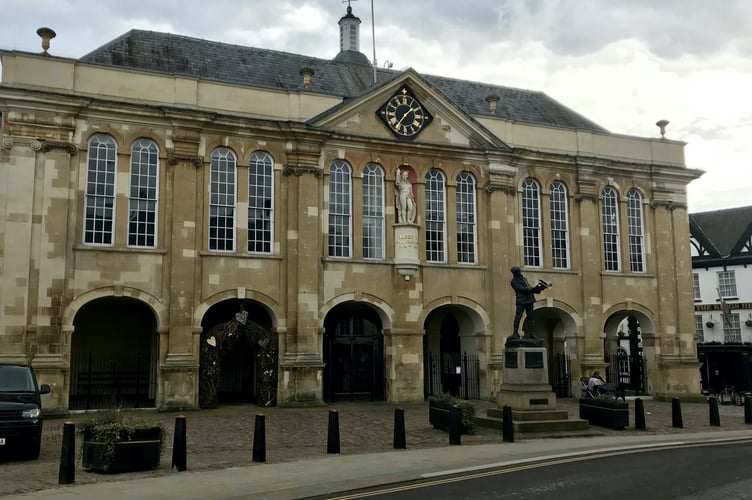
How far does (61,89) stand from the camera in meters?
22.4

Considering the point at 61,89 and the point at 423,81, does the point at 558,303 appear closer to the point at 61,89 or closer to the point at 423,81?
the point at 423,81

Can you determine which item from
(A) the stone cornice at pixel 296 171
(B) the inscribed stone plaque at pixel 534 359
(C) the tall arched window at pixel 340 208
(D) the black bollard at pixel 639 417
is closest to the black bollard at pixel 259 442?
(B) the inscribed stone plaque at pixel 534 359

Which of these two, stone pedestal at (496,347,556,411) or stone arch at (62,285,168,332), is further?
stone arch at (62,285,168,332)

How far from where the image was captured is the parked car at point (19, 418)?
12.7 meters

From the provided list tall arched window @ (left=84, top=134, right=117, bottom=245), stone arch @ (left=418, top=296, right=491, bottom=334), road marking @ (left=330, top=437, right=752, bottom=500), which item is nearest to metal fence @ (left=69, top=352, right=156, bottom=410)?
tall arched window @ (left=84, top=134, right=117, bottom=245)

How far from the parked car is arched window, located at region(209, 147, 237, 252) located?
10.5 meters

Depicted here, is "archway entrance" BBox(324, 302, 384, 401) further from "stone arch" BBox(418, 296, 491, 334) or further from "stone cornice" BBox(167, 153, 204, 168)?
"stone cornice" BBox(167, 153, 204, 168)

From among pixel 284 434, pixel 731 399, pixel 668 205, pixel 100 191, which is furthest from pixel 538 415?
pixel 668 205

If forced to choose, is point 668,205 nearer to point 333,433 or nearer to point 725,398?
point 725,398

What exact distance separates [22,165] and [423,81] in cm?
1398

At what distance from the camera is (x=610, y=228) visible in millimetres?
30156

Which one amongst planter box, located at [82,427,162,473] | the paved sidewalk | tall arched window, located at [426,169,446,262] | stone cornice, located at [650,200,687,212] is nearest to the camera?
the paved sidewalk

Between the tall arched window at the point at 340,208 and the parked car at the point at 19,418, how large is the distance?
13.0 meters

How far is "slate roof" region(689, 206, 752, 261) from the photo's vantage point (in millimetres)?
41281
